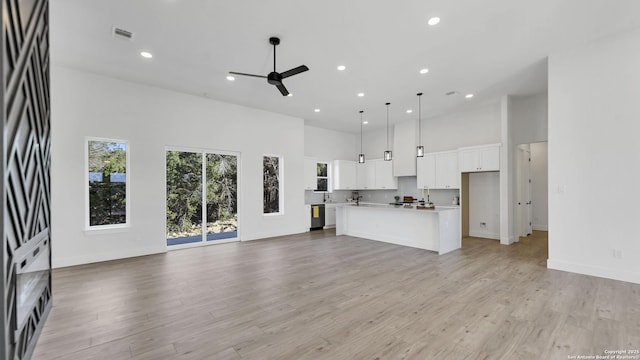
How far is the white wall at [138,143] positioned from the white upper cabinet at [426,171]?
171 inches

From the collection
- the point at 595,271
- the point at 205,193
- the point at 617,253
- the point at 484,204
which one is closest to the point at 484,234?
the point at 484,204

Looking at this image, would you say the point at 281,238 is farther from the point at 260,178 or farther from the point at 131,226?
the point at 131,226

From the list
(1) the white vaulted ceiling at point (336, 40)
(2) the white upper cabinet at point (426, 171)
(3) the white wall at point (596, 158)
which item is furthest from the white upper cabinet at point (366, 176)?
(3) the white wall at point (596, 158)

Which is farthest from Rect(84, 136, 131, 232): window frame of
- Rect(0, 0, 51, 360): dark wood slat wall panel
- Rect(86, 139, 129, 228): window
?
Rect(0, 0, 51, 360): dark wood slat wall panel

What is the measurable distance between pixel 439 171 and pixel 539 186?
11.5 feet

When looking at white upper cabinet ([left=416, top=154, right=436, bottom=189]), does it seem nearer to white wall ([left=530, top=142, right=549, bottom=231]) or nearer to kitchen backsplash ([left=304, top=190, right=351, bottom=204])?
kitchen backsplash ([left=304, top=190, right=351, bottom=204])

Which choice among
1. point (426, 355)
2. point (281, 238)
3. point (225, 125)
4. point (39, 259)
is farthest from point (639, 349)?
point (225, 125)

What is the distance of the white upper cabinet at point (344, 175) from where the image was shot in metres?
9.59

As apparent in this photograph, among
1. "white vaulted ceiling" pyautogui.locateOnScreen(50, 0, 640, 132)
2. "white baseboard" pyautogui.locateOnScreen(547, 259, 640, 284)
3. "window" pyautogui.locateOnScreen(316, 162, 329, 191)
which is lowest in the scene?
"white baseboard" pyautogui.locateOnScreen(547, 259, 640, 284)

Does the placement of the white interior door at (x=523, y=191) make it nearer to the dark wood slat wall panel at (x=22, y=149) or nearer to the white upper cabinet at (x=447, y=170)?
the white upper cabinet at (x=447, y=170)

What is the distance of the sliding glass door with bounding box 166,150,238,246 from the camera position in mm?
6086

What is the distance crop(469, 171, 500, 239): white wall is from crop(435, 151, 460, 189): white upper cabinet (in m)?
0.63

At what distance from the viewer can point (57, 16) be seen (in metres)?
3.34

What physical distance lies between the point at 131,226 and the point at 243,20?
14.6 ft
